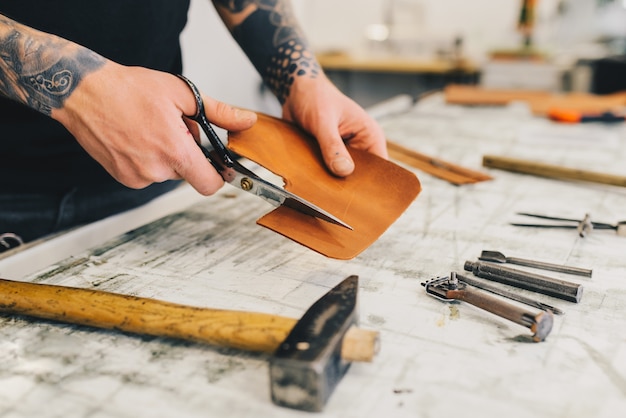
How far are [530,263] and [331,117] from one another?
442 millimetres

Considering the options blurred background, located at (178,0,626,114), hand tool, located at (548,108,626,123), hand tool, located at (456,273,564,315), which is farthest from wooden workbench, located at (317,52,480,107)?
hand tool, located at (456,273,564,315)

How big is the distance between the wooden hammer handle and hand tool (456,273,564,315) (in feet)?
A: 0.85

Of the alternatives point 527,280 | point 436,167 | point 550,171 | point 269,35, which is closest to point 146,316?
point 527,280

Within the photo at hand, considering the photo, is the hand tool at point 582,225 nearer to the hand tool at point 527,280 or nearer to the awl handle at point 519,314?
the hand tool at point 527,280

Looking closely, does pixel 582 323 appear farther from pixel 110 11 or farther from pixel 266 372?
pixel 110 11

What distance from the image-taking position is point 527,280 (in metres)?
0.83

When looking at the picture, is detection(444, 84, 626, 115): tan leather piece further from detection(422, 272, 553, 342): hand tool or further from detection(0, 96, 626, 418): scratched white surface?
detection(422, 272, 553, 342): hand tool

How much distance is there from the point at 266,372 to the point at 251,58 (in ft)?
2.96

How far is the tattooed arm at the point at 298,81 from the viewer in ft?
3.54

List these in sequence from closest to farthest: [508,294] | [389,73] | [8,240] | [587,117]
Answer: [508,294] < [8,240] < [587,117] < [389,73]

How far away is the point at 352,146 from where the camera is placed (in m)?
1.15

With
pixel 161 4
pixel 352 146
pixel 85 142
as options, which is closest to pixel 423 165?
pixel 352 146

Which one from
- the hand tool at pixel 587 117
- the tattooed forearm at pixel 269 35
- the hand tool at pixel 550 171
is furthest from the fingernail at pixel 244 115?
the hand tool at pixel 587 117

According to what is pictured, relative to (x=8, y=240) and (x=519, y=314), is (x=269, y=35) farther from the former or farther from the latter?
(x=519, y=314)
